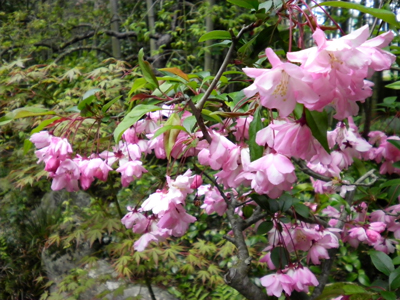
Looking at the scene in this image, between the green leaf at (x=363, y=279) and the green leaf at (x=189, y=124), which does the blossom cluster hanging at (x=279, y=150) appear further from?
the green leaf at (x=363, y=279)

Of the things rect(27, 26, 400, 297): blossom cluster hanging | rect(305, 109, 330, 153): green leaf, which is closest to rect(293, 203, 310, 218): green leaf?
rect(27, 26, 400, 297): blossom cluster hanging

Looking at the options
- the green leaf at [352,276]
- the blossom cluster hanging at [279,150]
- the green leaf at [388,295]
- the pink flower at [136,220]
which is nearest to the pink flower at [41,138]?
the blossom cluster hanging at [279,150]

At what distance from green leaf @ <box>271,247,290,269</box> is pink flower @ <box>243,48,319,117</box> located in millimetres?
580

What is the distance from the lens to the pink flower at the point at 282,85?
1.27ft

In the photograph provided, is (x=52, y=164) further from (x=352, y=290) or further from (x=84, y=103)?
(x=352, y=290)

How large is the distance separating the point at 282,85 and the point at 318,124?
0.06 meters

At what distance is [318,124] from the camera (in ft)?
1.39

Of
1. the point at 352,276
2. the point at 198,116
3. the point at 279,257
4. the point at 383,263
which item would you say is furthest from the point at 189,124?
the point at 352,276

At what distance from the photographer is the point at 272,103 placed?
1.40 feet

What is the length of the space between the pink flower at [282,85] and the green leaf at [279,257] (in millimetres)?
580

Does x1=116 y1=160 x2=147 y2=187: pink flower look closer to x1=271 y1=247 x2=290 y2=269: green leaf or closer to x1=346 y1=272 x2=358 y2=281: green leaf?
x1=271 y1=247 x2=290 y2=269: green leaf

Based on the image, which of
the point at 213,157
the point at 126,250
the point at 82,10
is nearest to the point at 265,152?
the point at 213,157

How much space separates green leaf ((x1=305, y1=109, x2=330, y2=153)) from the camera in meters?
0.42

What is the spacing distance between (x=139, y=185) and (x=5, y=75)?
1.16 m
